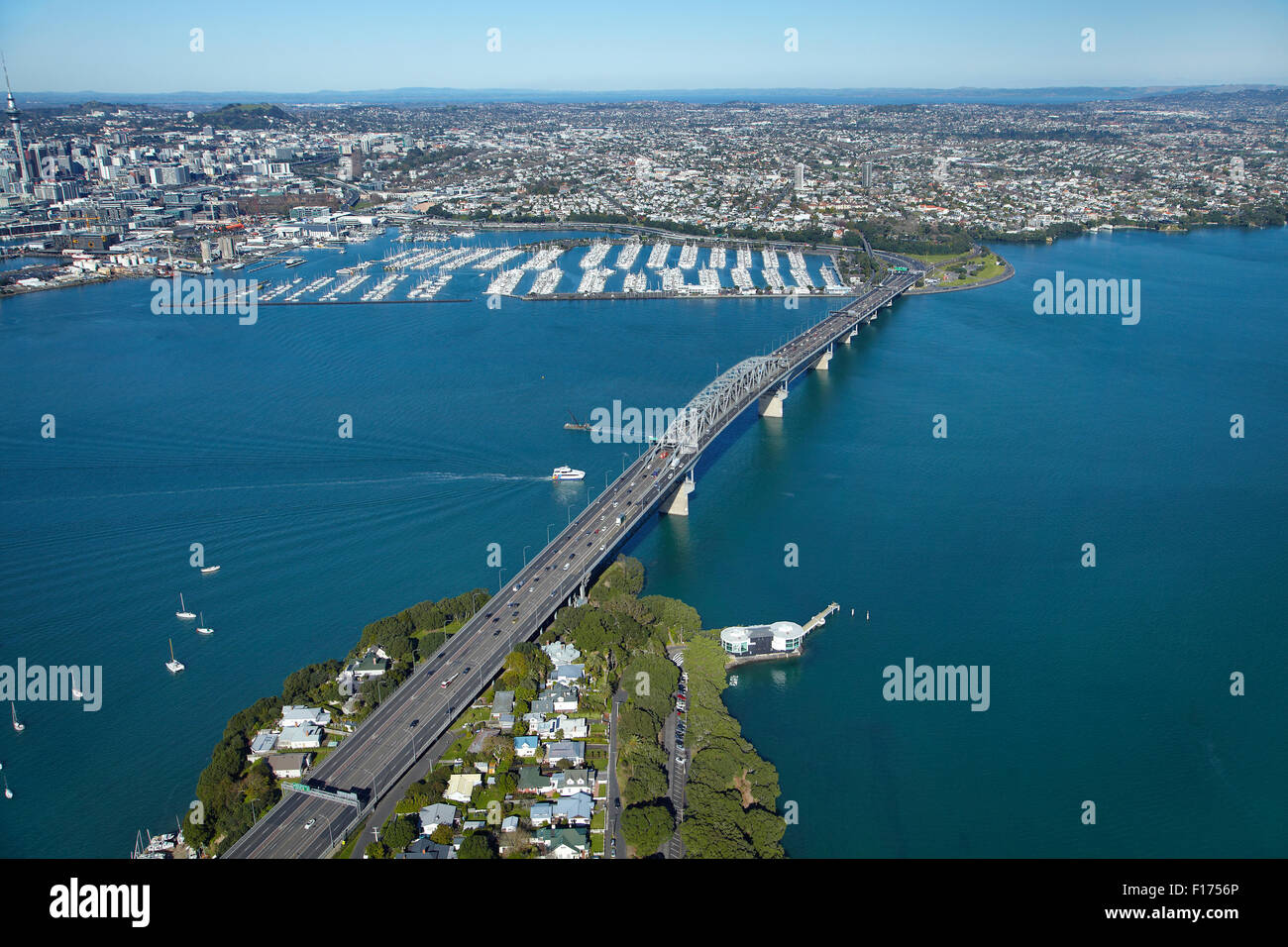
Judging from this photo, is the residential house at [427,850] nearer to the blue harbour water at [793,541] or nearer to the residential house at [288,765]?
the residential house at [288,765]

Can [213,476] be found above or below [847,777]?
above

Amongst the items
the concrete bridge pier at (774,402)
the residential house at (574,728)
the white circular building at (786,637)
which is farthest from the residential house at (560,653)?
the concrete bridge pier at (774,402)

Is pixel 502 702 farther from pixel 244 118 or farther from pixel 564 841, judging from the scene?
pixel 244 118

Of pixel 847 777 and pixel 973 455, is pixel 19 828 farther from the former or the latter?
pixel 973 455

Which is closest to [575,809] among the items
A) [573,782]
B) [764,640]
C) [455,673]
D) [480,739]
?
[573,782]

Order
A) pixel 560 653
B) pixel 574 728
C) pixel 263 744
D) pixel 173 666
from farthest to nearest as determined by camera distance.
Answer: pixel 173 666 < pixel 560 653 < pixel 574 728 < pixel 263 744

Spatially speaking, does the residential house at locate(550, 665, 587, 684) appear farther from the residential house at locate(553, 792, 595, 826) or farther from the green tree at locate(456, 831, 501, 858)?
the green tree at locate(456, 831, 501, 858)
